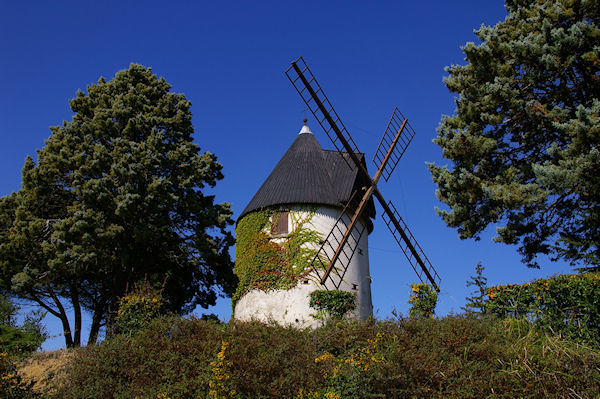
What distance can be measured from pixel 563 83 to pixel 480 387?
9064 mm

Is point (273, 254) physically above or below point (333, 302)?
above

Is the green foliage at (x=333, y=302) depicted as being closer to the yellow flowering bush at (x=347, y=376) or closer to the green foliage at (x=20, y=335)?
the yellow flowering bush at (x=347, y=376)

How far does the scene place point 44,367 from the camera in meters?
12.1

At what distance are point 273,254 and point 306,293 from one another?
1818 millimetres

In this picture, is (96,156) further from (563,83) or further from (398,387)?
(563,83)

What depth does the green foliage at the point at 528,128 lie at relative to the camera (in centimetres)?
1247

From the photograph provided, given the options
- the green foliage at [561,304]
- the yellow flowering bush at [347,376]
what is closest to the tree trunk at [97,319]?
the yellow flowering bush at [347,376]

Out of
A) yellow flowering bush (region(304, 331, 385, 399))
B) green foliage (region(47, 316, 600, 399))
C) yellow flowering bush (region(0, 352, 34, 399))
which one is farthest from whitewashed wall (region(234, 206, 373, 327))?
yellow flowering bush (region(0, 352, 34, 399))

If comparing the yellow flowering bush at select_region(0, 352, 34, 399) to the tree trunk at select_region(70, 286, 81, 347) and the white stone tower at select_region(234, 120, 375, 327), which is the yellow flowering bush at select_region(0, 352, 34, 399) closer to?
the white stone tower at select_region(234, 120, 375, 327)

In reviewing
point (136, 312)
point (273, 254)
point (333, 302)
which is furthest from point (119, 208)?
point (333, 302)

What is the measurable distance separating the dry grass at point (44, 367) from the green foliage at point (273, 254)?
248 inches

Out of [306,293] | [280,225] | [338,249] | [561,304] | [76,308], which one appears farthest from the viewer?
[76,308]

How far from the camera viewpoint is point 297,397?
8.42 m

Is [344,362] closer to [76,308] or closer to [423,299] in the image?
[423,299]
